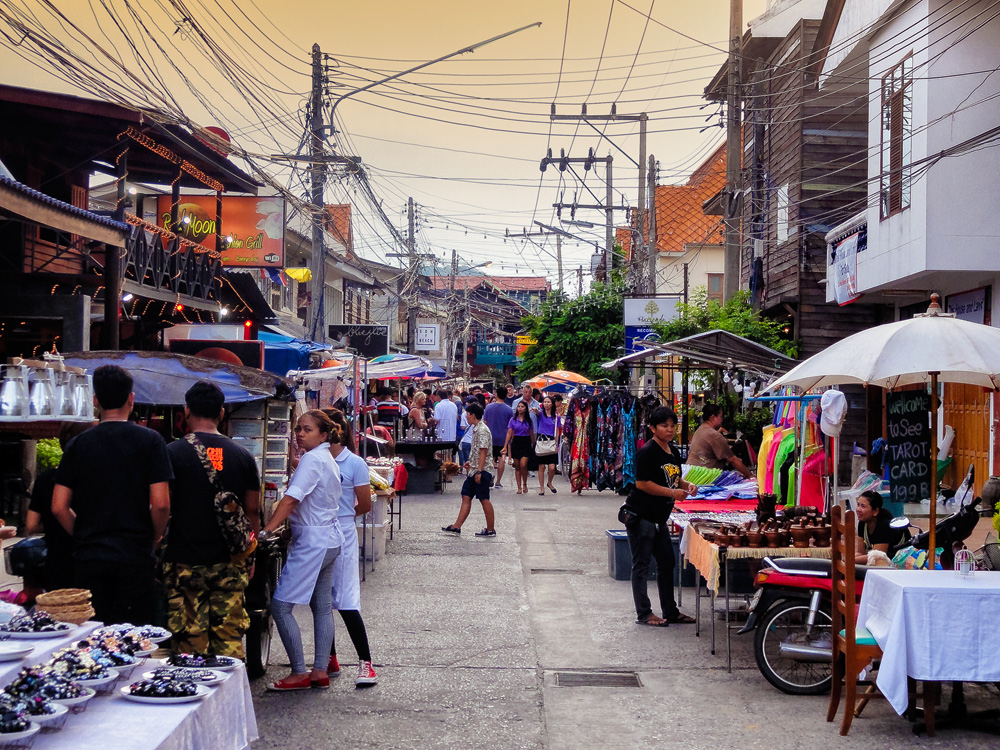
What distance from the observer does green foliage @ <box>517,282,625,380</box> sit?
3191 cm

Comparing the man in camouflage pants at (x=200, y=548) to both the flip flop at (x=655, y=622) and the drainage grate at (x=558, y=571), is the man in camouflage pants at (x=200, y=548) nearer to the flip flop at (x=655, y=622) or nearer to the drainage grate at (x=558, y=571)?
the flip flop at (x=655, y=622)

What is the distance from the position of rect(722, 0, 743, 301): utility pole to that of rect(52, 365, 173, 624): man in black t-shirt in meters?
13.1

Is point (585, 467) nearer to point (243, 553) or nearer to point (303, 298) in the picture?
point (243, 553)

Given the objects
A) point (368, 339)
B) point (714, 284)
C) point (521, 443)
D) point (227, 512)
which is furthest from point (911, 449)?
point (714, 284)

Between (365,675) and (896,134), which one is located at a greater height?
(896,134)

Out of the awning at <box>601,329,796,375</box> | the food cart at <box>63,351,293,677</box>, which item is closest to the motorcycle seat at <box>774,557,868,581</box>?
the food cart at <box>63,351,293,677</box>

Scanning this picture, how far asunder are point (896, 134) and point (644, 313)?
860cm

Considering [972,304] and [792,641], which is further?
[972,304]

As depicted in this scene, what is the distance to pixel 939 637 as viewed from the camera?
19.1 ft

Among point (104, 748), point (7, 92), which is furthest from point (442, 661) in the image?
point (7, 92)

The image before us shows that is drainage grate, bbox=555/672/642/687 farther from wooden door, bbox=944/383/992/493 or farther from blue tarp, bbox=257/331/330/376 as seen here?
blue tarp, bbox=257/331/330/376

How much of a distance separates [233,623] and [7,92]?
10.2 metres

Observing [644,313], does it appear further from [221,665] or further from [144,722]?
[144,722]

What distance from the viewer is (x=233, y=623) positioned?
19.6 feet
